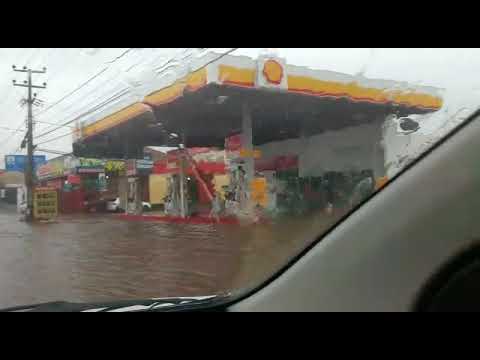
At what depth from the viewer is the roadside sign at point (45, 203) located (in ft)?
39.1

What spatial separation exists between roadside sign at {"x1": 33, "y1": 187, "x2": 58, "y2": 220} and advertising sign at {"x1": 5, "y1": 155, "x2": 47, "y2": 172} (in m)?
3.34

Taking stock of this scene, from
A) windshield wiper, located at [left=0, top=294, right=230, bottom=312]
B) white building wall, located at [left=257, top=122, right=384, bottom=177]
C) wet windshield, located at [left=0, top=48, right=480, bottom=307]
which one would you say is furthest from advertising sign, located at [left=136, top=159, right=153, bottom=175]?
windshield wiper, located at [left=0, top=294, right=230, bottom=312]

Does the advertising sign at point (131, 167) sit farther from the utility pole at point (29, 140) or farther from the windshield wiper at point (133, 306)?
the windshield wiper at point (133, 306)

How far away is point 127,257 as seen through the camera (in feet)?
25.1

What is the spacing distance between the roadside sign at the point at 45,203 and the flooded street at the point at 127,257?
299mm

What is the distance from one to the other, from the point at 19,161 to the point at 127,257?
7.39 ft

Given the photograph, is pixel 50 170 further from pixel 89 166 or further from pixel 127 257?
pixel 127 257

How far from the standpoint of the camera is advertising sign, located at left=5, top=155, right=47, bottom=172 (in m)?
7.28
